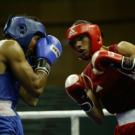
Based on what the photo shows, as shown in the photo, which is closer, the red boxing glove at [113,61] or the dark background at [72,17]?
the red boxing glove at [113,61]

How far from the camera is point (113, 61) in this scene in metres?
2.09

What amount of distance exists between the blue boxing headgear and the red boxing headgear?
0.92 feet

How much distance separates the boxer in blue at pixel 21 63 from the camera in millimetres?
1982

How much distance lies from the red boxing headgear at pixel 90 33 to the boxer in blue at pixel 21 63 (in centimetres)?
20

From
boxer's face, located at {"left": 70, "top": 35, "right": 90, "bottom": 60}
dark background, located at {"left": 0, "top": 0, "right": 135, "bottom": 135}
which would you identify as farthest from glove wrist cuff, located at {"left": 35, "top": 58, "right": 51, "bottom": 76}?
dark background, located at {"left": 0, "top": 0, "right": 135, "bottom": 135}

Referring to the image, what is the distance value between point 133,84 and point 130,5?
138 inches

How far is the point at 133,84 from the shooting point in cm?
222

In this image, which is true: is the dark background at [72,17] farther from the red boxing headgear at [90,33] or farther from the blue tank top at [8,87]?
the blue tank top at [8,87]

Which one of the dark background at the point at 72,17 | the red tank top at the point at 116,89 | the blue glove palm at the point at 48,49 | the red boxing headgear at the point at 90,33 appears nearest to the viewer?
the blue glove palm at the point at 48,49

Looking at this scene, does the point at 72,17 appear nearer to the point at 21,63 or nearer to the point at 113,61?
the point at 113,61

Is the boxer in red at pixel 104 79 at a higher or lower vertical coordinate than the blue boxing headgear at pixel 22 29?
lower

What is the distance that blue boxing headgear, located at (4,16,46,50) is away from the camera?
81.7 inches

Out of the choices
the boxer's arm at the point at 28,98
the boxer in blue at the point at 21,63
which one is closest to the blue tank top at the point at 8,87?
→ the boxer in blue at the point at 21,63

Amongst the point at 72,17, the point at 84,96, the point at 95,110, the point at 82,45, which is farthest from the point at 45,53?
the point at 72,17
